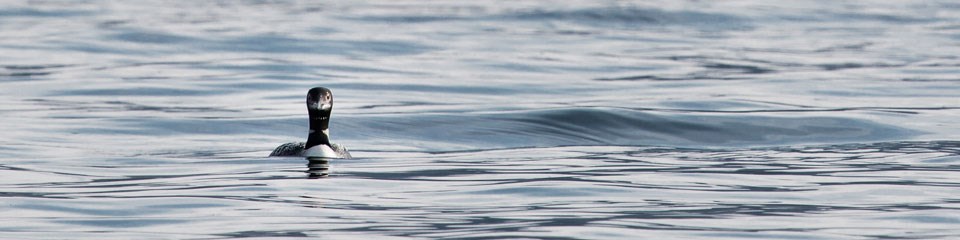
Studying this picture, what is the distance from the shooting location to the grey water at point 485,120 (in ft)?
42.1

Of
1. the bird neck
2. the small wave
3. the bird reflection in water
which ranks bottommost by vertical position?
the bird reflection in water

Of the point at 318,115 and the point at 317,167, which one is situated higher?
the point at 318,115

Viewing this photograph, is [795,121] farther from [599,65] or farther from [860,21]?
[860,21]

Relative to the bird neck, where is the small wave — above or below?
above

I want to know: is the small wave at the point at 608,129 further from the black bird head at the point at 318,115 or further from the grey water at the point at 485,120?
the black bird head at the point at 318,115

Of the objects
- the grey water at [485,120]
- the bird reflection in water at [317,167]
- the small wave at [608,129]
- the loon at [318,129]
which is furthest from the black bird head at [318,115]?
the small wave at [608,129]

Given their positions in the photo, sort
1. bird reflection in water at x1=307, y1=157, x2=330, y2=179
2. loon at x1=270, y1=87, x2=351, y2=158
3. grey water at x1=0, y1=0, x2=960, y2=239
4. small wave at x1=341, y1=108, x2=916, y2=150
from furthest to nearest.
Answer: small wave at x1=341, y1=108, x2=916, y2=150
loon at x1=270, y1=87, x2=351, y2=158
bird reflection in water at x1=307, y1=157, x2=330, y2=179
grey water at x1=0, y1=0, x2=960, y2=239

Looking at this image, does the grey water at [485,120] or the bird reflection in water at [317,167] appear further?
the bird reflection in water at [317,167]

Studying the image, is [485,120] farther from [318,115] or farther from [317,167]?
[317,167]

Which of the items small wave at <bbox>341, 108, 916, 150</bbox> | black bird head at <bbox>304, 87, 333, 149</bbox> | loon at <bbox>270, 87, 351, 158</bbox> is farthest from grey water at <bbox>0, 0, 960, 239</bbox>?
black bird head at <bbox>304, 87, 333, 149</bbox>

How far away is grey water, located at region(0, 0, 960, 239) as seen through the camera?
1283cm

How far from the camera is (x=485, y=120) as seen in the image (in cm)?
2206

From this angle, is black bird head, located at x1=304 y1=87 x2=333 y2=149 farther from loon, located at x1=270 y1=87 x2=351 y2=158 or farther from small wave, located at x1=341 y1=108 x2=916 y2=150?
small wave, located at x1=341 y1=108 x2=916 y2=150

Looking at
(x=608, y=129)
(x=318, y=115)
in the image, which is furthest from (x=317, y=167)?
(x=608, y=129)
